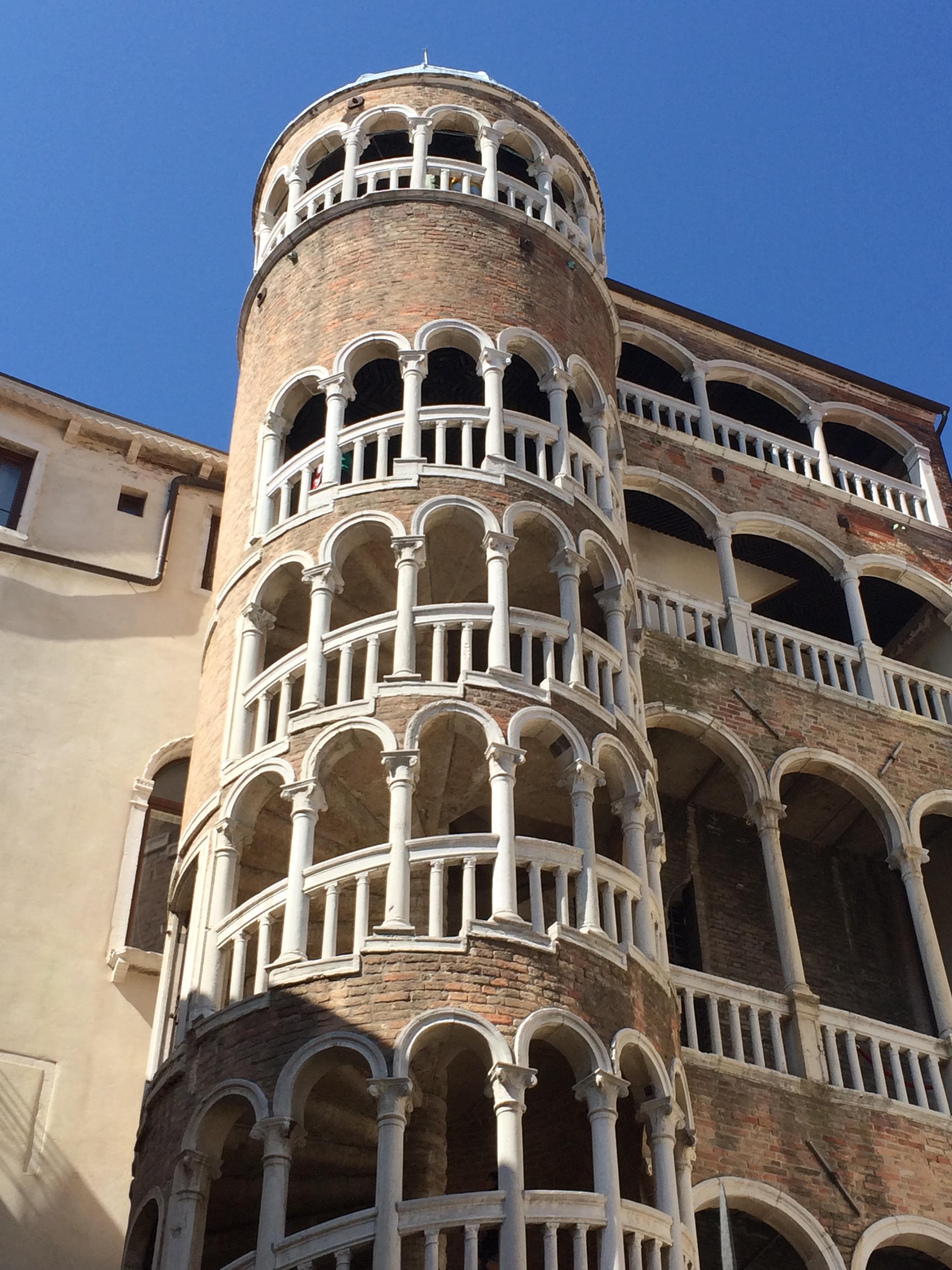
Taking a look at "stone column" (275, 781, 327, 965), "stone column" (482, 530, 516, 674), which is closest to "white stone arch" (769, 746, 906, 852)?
"stone column" (482, 530, 516, 674)

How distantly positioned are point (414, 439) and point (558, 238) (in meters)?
4.69

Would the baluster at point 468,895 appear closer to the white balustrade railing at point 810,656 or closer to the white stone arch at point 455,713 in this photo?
the white stone arch at point 455,713

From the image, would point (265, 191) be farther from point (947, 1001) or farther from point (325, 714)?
point (947, 1001)

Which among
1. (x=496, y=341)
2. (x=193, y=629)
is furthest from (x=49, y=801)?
(x=496, y=341)

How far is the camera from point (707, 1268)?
15367 mm

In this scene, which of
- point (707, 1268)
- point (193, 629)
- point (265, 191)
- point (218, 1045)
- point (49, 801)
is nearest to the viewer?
point (218, 1045)

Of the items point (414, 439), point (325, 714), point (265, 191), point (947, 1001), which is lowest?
point (947, 1001)

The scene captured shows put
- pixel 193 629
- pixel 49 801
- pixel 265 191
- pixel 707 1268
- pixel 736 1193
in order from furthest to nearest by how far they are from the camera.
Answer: pixel 265 191 < pixel 193 629 < pixel 49 801 < pixel 707 1268 < pixel 736 1193

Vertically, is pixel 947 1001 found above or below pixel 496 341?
below

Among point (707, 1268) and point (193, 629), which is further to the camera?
point (193, 629)

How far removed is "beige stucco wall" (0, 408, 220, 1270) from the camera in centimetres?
1452

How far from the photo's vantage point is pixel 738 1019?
49.8 feet

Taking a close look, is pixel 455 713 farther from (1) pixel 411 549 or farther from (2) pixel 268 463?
(2) pixel 268 463

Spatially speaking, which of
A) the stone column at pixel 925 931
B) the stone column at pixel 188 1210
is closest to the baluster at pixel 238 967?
the stone column at pixel 188 1210
